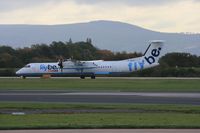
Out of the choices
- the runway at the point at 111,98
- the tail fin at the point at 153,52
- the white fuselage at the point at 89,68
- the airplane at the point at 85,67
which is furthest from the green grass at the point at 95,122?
the tail fin at the point at 153,52

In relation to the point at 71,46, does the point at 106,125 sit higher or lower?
lower

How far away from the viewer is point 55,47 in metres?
112

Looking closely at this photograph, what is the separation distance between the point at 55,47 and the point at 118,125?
9818cm

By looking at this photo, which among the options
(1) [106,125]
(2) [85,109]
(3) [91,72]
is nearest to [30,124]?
(1) [106,125]

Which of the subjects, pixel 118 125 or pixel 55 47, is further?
pixel 55 47

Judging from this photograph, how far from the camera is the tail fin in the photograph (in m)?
77.6

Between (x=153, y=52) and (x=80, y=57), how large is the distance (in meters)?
29.3

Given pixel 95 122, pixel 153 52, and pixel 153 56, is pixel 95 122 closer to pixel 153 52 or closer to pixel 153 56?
pixel 153 56

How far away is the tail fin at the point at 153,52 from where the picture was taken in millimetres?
77625

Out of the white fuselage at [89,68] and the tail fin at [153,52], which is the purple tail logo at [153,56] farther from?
the white fuselage at [89,68]

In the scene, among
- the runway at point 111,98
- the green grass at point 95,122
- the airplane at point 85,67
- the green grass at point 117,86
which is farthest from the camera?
the airplane at point 85,67

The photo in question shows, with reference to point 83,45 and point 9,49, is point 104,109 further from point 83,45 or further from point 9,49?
point 83,45

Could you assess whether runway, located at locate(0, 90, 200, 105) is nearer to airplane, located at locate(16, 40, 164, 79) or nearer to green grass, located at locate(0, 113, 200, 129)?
green grass, located at locate(0, 113, 200, 129)

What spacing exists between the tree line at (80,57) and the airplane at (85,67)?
3210 millimetres
